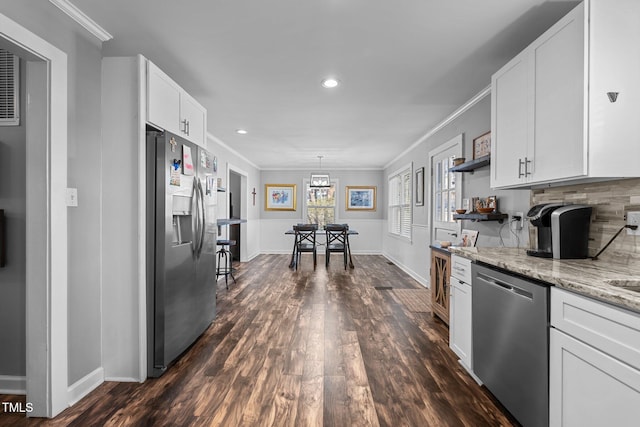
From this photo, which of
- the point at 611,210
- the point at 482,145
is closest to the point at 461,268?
the point at 611,210

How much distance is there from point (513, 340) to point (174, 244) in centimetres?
229

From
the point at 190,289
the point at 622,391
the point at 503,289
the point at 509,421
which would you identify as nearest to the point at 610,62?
the point at 503,289

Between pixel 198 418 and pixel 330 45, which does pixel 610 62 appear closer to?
pixel 330 45

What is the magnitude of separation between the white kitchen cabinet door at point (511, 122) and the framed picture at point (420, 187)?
2.68 m

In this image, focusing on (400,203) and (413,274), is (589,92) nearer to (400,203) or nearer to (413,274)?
(413,274)

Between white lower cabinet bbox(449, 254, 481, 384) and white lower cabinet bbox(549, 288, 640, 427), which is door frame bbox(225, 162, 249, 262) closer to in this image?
white lower cabinet bbox(449, 254, 481, 384)

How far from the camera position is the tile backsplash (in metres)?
1.66

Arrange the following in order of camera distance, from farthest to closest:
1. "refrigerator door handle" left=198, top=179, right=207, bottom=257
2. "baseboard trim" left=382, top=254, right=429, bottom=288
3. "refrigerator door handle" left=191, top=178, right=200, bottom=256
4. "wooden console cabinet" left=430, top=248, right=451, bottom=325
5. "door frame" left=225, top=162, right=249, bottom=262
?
"door frame" left=225, top=162, right=249, bottom=262, "baseboard trim" left=382, top=254, right=429, bottom=288, "wooden console cabinet" left=430, top=248, right=451, bottom=325, "refrigerator door handle" left=198, top=179, right=207, bottom=257, "refrigerator door handle" left=191, top=178, right=200, bottom=256

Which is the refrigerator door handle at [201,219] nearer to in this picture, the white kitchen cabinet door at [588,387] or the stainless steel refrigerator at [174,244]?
the stainless steel refrigerator at [174,244]

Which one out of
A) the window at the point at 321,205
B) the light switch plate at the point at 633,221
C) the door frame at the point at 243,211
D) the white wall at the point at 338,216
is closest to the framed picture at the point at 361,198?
the white wall at the point at 338,216

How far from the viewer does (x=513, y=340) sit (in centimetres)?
161

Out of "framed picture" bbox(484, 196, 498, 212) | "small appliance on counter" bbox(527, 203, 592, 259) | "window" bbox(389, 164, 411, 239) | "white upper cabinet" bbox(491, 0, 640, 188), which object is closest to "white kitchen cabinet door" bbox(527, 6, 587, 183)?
"white upper cabinet" bbox(491, 0, 640, 188)

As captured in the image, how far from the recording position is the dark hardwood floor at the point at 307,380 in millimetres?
1718

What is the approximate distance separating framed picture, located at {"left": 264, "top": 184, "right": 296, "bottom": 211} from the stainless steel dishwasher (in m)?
6.59
